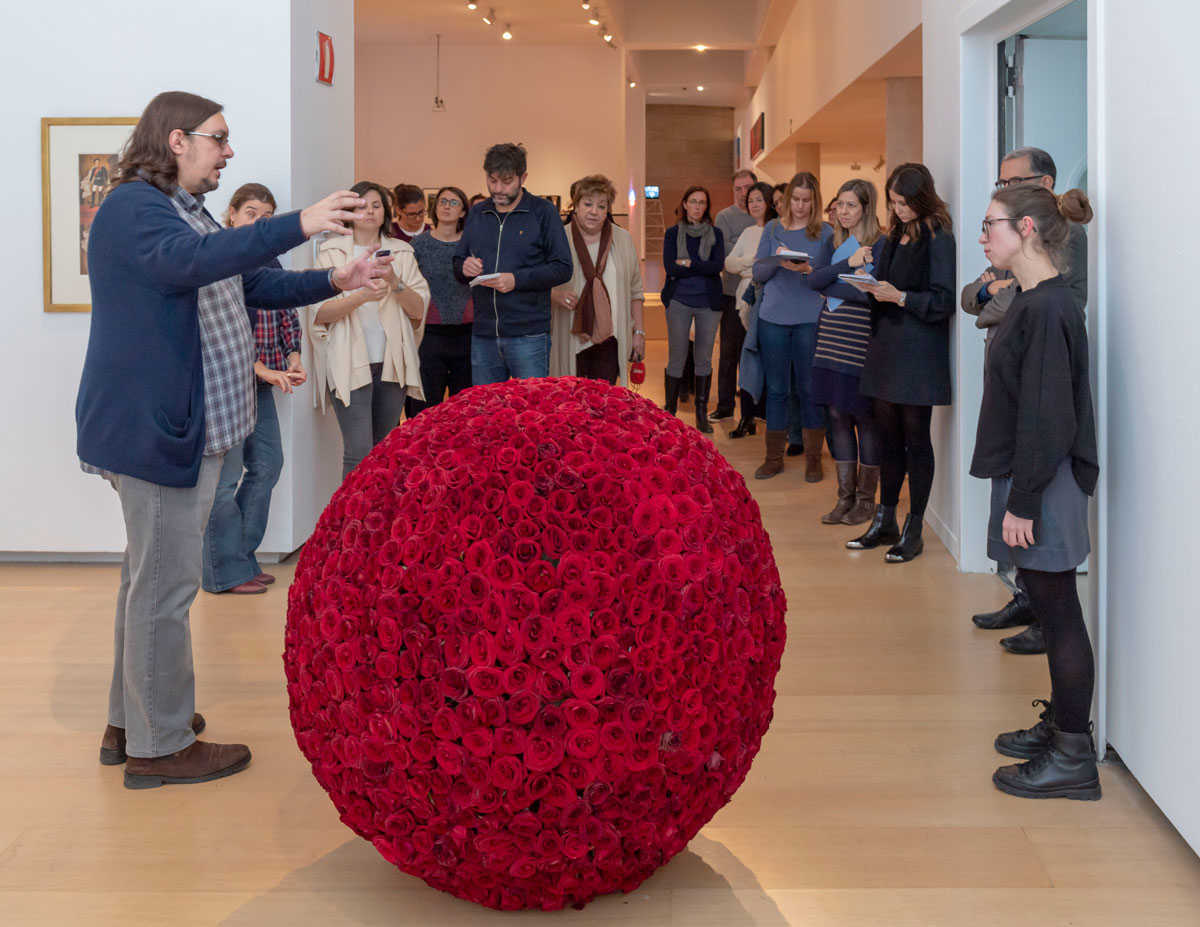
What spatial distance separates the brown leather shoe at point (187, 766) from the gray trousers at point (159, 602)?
1.1 inches

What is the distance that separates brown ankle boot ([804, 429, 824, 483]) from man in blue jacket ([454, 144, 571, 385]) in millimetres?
2121

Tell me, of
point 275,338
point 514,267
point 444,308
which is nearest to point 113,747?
point 275,338

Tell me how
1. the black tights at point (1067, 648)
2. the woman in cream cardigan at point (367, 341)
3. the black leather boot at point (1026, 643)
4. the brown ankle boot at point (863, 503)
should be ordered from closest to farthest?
the black tights at point (1067, 648)
the black leather boot at point (1026, 643)
the woman in cream cardigan at point (367, 341)
the brown ankle boot at point (863, 503)

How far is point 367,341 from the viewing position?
591cm

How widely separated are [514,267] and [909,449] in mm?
2202

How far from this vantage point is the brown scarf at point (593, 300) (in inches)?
279

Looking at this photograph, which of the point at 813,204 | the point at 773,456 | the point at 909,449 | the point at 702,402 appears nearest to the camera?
the point at 909,449

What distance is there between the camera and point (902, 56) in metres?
8.08

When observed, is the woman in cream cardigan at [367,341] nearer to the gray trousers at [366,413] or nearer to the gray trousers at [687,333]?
the gray trousers at [366,413]

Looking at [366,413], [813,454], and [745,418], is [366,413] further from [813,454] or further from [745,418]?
[745,418]

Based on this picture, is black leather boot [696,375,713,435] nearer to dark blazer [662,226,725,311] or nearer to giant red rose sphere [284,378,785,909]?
dark blazer [662,226,725,311]

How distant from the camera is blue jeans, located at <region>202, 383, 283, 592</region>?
5309 millimetres

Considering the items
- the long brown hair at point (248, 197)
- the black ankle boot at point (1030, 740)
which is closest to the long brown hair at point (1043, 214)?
the black ankle boot at point (1030, 740)

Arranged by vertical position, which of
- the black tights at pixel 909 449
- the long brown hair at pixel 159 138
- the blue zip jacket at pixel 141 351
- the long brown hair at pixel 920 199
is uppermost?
the long brown hair at pixel 920 199
